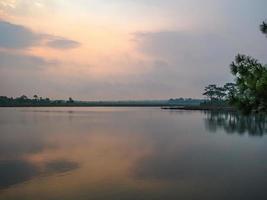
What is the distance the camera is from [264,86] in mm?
9820

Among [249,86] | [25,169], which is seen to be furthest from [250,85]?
[25,169]

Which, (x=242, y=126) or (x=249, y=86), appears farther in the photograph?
(x=242, y=126)

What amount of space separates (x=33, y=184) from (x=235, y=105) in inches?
303

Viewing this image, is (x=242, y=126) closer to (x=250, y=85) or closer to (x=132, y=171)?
(x=132, y=171)

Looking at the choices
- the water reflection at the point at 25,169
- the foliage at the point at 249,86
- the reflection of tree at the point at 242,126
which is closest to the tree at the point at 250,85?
the foliage at the point at 249,86

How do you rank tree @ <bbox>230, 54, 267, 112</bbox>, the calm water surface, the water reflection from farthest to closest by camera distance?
the water reflection < the calm water surface < tree @ <bbox>230, 54, 267, 112</bbox>

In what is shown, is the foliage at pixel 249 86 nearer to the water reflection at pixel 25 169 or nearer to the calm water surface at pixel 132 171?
the calm water surface at pixel 132 171

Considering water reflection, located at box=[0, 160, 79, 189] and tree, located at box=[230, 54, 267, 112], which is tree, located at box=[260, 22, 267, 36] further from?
water reflection, located at box=[0, 160, 79, 189]

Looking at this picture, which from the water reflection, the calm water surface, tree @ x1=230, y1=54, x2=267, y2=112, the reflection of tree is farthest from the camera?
the reflection of tree

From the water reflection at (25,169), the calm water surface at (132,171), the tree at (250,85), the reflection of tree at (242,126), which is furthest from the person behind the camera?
the reflection of tree at (242,126)

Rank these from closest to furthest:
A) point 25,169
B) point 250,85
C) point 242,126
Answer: point 250,85, point 25,169, point 242,126

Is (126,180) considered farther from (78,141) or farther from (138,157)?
(78,141)

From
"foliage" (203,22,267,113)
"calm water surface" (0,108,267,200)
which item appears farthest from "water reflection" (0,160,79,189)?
"foliage" (203,22,267,113)

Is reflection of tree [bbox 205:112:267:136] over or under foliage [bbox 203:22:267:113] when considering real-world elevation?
under
